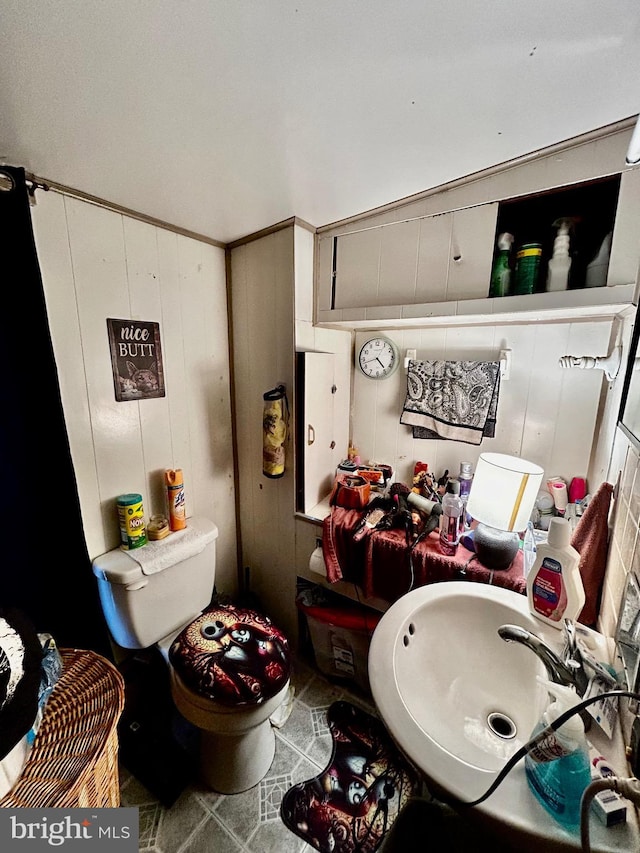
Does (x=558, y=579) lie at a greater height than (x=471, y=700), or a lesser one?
greater

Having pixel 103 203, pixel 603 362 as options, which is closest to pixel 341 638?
pixel 603 362

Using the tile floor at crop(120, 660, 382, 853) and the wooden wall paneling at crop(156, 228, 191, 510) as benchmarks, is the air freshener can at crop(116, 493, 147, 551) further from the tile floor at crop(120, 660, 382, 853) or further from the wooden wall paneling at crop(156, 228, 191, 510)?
the tile floor at crop(120, 660, 382, 853)

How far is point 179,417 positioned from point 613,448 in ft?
4.87

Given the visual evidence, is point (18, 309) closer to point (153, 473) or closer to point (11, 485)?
point (11, 485)

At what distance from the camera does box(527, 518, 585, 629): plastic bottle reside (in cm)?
74

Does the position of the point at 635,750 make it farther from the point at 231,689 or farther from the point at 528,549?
the point at 231,689

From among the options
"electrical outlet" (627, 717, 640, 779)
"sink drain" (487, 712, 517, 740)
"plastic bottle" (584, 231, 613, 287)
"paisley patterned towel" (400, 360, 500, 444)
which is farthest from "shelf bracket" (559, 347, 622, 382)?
"sink drain" (487, 712, 517, 740)

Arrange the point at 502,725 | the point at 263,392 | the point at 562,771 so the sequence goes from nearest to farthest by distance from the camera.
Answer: the point at 562,771 < the point at 502,725 < the point at 263,392

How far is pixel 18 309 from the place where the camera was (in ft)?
3.04

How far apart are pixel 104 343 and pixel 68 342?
0.34 ft

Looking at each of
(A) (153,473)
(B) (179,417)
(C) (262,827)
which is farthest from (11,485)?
(C) (262,827)

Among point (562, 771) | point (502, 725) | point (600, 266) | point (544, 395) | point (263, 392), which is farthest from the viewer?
point (263, 392)

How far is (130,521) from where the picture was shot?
1193mm

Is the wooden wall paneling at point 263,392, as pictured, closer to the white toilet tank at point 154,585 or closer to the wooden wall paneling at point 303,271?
the wooden wall paneling at point 303,271
